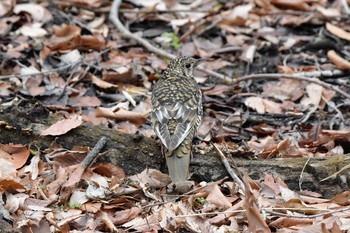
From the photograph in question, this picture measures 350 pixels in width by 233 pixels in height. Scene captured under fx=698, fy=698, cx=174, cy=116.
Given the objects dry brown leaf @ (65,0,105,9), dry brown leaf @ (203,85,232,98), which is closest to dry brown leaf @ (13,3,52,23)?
dry brown leaf @ (65,0,105,9)

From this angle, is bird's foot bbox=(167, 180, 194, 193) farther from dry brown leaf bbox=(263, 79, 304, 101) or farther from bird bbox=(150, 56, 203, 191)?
dry brown leaf bbox=(263, 79, 304, 101)

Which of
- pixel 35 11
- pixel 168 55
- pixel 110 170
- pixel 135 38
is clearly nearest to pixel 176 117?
pixel 110 170

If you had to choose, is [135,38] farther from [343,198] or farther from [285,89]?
[343,198]

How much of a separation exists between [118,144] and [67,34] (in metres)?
3.72

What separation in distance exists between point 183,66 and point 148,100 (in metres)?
0.73

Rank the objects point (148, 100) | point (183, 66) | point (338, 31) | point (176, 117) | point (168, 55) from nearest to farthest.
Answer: point (176, 117)
point (183, 66)
point (148, 100)
point (168, 55)
point (338, 31)

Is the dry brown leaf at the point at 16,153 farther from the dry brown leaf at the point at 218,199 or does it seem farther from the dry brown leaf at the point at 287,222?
the dry brown leaf at the point at 287,222

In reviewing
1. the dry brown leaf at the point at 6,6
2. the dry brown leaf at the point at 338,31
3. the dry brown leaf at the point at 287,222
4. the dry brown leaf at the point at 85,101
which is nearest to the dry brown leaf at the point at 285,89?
the dry brown leaf at the point at 338,31

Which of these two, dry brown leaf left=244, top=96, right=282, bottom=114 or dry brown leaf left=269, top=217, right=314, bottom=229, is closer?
dry brown leaf left=269, top=217, right=314, bottom=229

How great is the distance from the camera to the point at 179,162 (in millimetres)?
5715

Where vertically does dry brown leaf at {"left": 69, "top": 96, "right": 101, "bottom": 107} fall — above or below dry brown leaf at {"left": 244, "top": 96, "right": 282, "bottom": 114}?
above

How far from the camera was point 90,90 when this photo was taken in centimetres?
833

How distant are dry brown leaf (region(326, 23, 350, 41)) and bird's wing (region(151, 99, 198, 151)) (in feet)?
13.7

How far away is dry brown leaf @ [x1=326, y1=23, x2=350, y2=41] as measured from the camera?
32.8 ft
